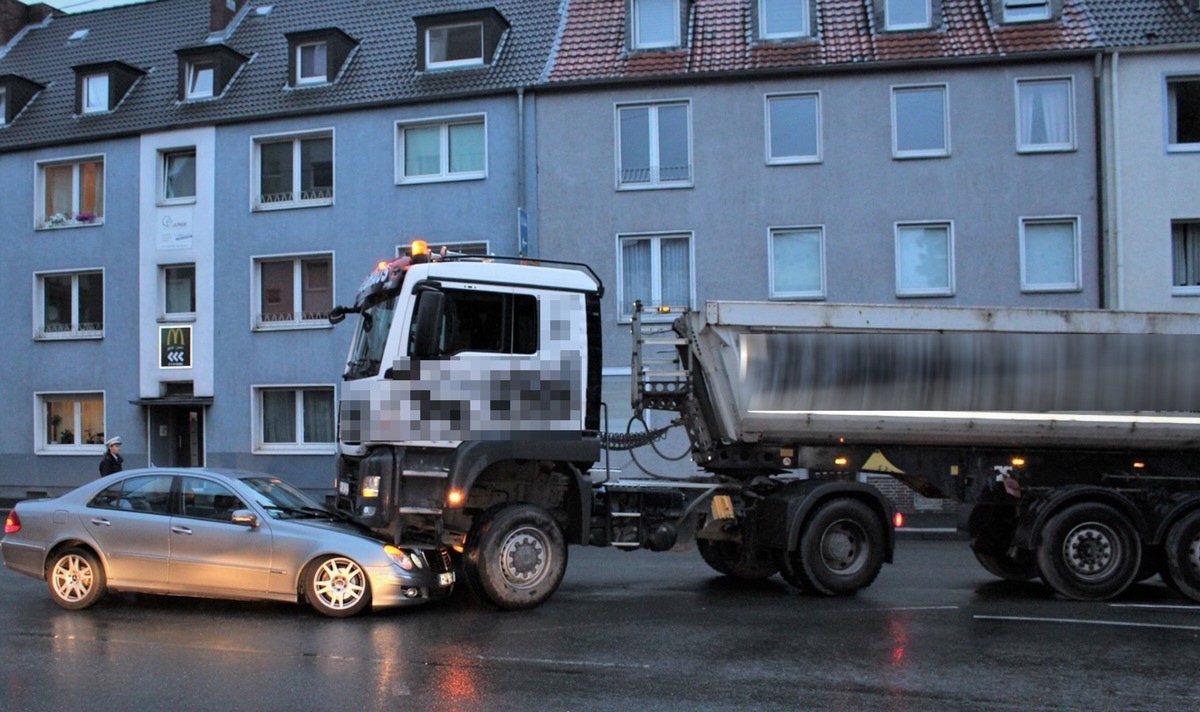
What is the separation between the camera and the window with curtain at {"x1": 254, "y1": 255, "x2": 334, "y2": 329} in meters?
24.0

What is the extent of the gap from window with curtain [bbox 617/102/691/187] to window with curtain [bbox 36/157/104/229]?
12368 mm

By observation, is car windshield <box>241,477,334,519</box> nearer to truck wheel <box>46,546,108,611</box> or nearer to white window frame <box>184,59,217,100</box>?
truck wheel <box>46,546,108,611</box>

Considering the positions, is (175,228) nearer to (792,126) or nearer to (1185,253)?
(792,126)

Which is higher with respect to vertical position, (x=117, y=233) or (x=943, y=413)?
(x=117, y=233)

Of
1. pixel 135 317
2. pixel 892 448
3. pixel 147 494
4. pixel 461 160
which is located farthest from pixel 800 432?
pixel 135 317

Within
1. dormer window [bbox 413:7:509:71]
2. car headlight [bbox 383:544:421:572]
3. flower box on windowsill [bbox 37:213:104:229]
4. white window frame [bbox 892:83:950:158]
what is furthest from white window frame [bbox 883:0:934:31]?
flower box on windowsill [bbox 37:213:104:229]

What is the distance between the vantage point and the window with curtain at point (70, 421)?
83.0ft

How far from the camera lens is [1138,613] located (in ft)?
33.1

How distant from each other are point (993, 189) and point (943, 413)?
1208 cm

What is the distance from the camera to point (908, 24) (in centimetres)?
2242

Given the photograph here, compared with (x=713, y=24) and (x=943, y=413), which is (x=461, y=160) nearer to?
(x=713, y=24)

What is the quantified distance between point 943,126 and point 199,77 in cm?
1671

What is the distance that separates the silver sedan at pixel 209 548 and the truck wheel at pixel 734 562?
3.29 metres

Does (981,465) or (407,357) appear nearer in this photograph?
(407,357)
